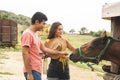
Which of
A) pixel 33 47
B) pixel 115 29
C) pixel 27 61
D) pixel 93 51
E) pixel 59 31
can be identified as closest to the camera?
pixel 27 61

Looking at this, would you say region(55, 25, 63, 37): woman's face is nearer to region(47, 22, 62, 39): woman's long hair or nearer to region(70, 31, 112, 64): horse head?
region(47, 22, 62, 39): woman's long hair

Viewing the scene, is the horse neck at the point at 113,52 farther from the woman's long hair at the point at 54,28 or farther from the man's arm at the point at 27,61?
the man's arm at the point at 27,61

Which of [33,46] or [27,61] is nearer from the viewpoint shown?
[27,61]

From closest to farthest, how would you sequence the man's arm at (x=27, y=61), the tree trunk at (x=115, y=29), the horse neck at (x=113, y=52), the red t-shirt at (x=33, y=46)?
the man's arm at (x=27, y=61) < the red t-shirt at (x=33, y=46) < the horse neck at (x=113, y=52) < the tree trunk at (x=115, y=29)

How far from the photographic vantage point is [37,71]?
212 inches

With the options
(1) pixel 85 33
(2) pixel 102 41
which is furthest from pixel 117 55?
(1) pixel 85 33

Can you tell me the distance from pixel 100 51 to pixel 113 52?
7.3 inches

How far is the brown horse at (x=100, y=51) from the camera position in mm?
5527

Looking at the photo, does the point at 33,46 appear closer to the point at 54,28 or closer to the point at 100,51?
the point at 54,28

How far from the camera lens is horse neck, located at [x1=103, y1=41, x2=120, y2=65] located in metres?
5.52

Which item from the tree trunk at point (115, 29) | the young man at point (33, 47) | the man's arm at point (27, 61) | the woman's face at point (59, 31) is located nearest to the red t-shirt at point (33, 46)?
the young man at point (33, 47)

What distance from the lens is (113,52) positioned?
555 centimetres

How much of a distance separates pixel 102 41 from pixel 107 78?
0.68 m

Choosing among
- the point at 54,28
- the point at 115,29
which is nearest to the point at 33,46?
the point at 54,28
